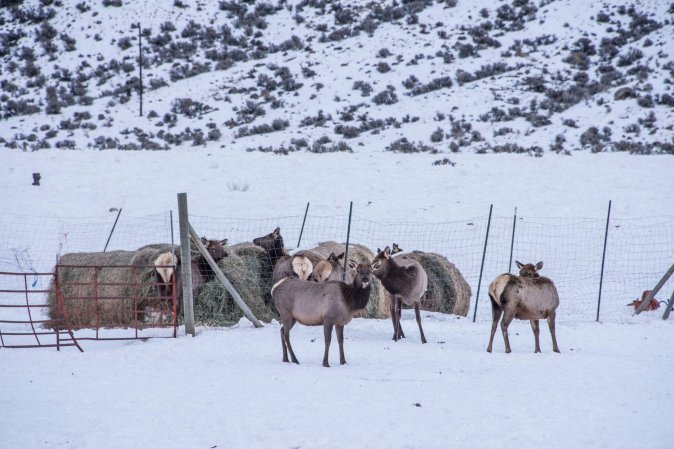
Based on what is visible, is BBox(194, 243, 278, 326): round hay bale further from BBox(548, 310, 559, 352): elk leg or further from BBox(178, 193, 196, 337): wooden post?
BBox(548, 310, 559, 352): elk leg

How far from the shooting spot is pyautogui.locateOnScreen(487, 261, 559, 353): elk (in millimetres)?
10602

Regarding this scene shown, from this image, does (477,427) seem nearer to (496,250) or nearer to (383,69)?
(496,250)

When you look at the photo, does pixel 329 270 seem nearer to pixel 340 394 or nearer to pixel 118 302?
pixel 118 302

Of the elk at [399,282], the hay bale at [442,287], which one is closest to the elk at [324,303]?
the elk at [399,282]

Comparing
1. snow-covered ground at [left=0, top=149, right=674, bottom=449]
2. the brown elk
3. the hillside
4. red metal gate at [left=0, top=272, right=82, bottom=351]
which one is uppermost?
the hillside

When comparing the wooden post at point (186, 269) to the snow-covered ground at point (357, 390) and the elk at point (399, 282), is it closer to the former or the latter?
the snow-covered ground at point (357, 390)

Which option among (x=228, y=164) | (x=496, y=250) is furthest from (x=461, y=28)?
(x=496, y=250)

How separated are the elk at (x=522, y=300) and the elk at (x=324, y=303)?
80.4 inches

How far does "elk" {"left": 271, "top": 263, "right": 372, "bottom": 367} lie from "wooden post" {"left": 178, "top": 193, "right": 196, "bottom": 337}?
2292mm

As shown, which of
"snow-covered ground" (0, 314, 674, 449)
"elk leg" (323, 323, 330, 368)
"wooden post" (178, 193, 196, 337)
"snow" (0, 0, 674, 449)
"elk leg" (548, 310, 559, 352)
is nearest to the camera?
"snow-covered ground" (0, 314, 674, 449)

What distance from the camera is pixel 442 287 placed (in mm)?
14102

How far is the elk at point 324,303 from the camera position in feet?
32.0

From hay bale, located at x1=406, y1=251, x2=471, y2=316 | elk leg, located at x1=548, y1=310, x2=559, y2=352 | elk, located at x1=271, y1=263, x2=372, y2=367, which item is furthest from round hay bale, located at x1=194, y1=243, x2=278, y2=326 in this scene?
elk leg, located at x1=548, y1=310, x2=559, y2=352

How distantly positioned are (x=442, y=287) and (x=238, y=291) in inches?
154
